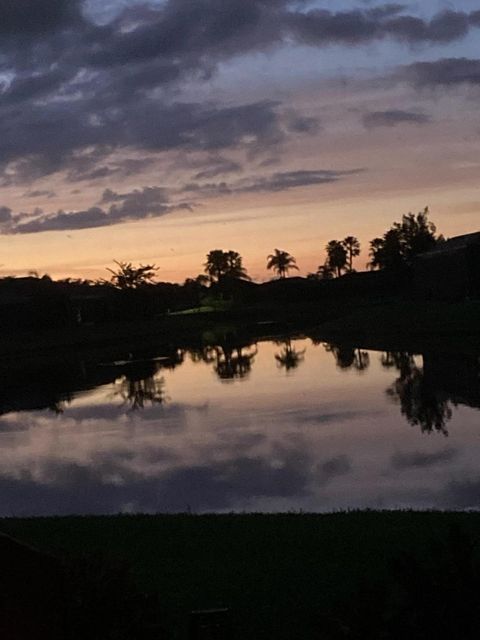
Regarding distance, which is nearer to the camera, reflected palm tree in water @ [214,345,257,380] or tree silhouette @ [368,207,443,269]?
reflected palm tree in water @ [214,345,257,380]

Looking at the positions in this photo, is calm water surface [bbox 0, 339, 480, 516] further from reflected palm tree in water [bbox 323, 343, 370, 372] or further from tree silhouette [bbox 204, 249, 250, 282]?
tree silhouette [bbox 204, 249, 250, 282]

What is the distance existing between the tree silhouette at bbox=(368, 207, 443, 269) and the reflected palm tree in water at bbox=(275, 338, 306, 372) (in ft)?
187

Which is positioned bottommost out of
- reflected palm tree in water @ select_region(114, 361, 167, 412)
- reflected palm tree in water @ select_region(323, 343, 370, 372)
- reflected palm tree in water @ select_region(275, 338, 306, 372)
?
reflected palm tree in water @ select_region(323, 343, 370, 372)

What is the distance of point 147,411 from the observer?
80.9 feet

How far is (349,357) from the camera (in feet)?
131

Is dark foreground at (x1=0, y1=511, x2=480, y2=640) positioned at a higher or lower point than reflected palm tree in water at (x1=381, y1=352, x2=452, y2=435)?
higher

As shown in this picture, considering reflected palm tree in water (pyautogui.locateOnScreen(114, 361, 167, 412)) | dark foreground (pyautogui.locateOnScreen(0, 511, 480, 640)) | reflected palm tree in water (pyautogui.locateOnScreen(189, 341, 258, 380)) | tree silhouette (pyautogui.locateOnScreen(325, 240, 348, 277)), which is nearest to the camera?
dark foreground (pyautogui.locateOnScreen(0, 511, 480, 640))

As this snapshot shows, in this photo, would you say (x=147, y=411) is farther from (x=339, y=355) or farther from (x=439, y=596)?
(x=439, y=596)

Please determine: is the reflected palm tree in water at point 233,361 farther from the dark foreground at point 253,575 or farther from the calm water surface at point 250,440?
the dark foreground at point 253,575

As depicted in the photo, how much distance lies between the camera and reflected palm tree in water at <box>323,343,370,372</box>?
34.9m

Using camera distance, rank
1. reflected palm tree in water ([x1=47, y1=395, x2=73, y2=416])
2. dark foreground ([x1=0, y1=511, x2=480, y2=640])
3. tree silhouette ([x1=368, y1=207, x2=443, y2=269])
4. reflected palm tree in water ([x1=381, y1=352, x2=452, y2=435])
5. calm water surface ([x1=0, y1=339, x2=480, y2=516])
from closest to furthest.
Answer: dark foreground ([x1=0, y1=511, x2=480, y2=640])
calm water surface ([x1=0, y1=339, x2=480, y2=516])
reflected palm tree in water ([x1=381, y1=352, x2=452, y2=435])
reflected palm tree in water ([x1=47, y1=395, x2=73, y2=416])
tree silhouette ([x1=368, y1=207, x2=443, y2=269])

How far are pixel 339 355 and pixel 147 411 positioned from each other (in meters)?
18.2

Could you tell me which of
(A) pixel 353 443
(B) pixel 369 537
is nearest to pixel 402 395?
(A) pixel 353 443

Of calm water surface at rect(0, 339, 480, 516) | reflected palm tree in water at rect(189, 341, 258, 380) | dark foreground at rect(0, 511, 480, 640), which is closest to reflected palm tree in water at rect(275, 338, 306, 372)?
calm water surface at rect(0, 339, 480, 516)
